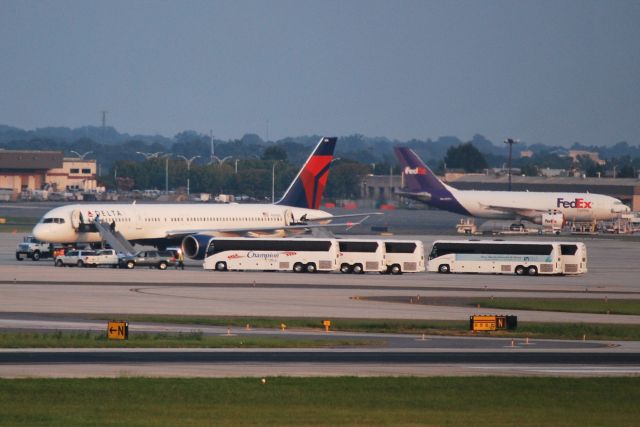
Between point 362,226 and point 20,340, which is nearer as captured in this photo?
point 20,340

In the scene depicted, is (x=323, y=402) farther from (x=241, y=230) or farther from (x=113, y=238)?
(x=241, y=230)

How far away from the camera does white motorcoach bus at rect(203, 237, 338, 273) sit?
9319cm

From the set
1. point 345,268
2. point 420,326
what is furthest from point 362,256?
point 420,326

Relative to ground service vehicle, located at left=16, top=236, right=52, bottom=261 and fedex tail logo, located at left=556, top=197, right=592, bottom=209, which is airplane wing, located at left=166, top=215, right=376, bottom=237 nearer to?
ground service vehicle, located at left=16, top=236, right=52, bottom=261

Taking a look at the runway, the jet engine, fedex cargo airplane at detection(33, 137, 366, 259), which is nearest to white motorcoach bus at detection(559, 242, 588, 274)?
the runway

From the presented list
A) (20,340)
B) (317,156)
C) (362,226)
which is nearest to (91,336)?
(20,340)

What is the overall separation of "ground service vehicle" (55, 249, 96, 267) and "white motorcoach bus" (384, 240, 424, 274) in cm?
2279

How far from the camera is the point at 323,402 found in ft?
119

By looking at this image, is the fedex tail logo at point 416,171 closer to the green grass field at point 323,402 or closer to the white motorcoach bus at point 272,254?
the white motorcoach bus at point 272,254

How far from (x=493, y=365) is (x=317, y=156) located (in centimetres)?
7134

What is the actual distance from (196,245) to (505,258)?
80.7 feet

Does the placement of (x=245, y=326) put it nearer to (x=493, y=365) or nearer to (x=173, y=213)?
(x=493, y=365)

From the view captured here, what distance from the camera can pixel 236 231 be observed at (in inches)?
4107

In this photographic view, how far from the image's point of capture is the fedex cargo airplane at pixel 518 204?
164 metres
